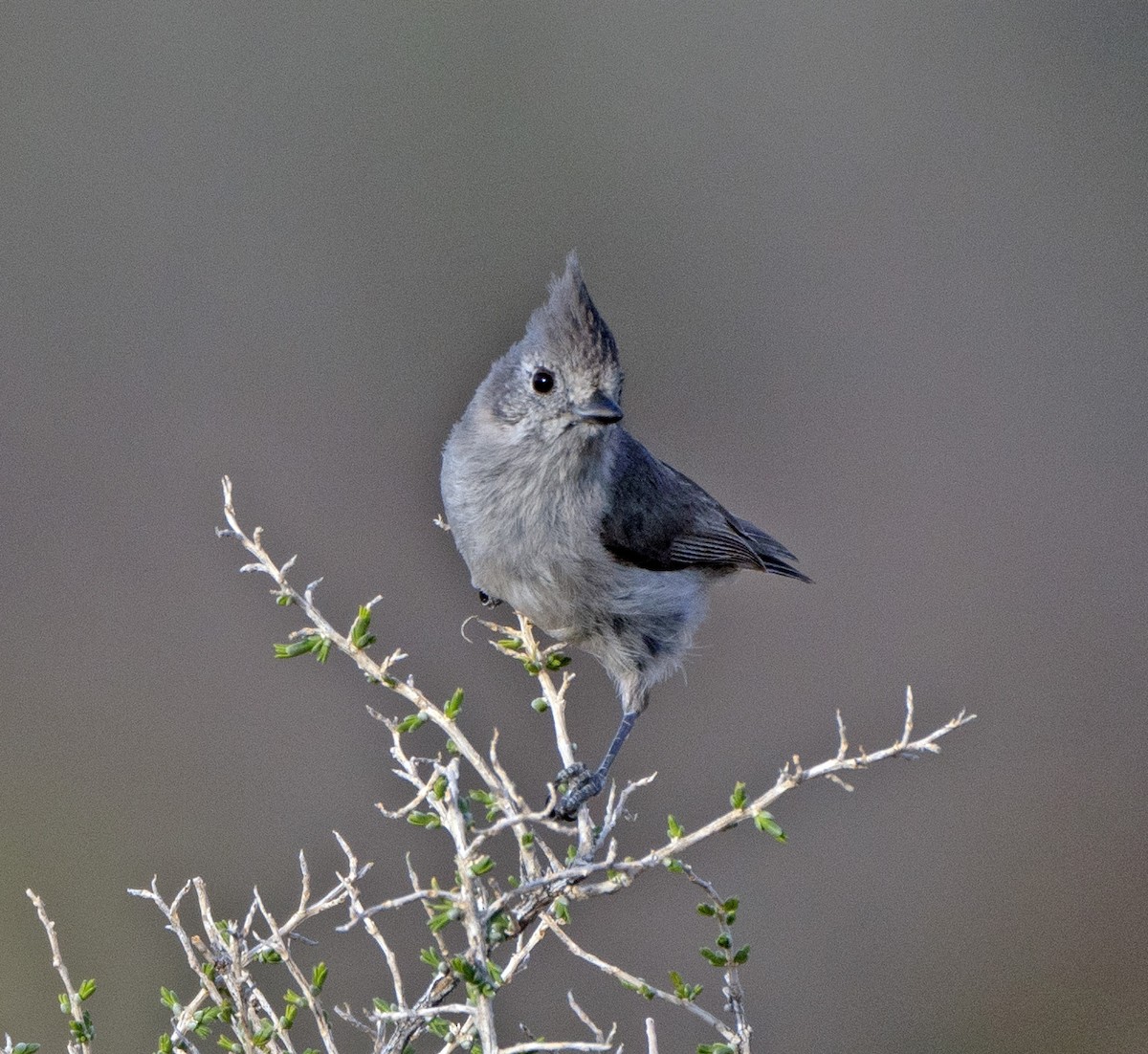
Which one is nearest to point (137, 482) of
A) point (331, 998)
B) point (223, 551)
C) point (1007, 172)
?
point (223, 551)

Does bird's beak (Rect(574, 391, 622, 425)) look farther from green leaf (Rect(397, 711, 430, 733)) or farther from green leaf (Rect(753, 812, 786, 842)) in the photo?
green leaf (Rect(753, 812, 786, 842))

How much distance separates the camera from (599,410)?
3107 mm

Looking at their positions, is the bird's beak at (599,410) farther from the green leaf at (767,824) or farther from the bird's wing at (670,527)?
the green leaf at (767,824)

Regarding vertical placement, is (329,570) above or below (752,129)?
below

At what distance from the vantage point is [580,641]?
11.8 feet

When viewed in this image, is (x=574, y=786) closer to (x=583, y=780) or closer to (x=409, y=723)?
(x=583, y=780)

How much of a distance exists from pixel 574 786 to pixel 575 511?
687 mm

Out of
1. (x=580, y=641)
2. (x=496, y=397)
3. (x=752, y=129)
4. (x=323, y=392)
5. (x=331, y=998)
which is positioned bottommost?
(x=331, y=998)

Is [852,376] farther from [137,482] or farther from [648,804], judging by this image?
[137,482]

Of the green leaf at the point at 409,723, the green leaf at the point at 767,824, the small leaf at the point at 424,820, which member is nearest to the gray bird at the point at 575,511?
the green leaf at the point at 409,723

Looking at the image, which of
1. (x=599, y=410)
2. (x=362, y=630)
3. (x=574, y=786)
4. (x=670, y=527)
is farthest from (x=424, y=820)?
(x=670, y=527)

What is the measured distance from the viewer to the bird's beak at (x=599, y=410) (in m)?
3.08

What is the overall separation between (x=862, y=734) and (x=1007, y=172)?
3552 millimetres

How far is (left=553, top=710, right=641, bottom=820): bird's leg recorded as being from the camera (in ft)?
9.52
